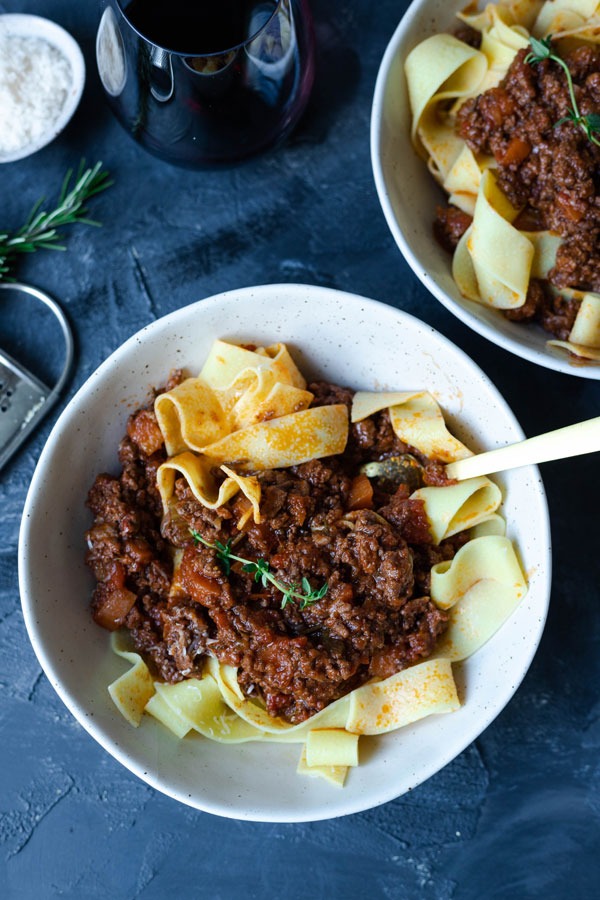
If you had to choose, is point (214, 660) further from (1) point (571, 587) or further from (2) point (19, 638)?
(1) point (571, 587)

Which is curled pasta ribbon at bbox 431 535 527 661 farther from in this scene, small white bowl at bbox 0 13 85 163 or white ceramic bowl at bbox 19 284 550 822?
small white bowl at bbox 0 13 85 163

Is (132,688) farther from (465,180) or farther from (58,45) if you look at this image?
(58,45)

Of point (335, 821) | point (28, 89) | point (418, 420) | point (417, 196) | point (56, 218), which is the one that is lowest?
point (335, 821)

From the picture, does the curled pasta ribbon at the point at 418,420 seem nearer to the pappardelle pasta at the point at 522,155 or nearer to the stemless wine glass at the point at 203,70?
the pappardelle pasta at the point at 522,155

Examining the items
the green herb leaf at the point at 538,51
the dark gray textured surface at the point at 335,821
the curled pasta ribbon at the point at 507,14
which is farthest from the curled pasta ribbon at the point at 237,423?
the curled pasta ribbon at the point at 507,14

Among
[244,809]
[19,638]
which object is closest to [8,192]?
[19,638]

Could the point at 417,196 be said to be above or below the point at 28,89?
below

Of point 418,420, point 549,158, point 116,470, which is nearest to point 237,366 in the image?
point 116,470
